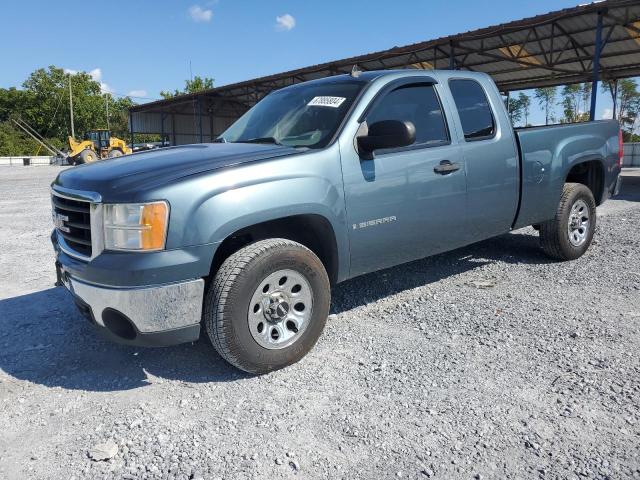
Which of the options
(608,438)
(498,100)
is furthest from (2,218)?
(608,438)

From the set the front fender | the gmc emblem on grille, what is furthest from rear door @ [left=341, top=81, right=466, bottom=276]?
the gmc emblem on grille

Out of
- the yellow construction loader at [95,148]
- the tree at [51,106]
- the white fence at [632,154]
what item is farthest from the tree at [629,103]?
the tree at [51,106]

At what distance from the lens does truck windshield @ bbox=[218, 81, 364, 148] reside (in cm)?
357

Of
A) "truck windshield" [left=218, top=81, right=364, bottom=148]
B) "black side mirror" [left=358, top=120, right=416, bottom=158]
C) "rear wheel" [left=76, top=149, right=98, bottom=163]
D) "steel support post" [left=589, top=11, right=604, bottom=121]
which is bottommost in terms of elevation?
"black side mirror" [left=358, top=120, right=416, bottom=158]

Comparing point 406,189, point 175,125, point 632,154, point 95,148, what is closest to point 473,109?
point 406,189

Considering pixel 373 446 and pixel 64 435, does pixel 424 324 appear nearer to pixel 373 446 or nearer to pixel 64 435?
pixel 373 446

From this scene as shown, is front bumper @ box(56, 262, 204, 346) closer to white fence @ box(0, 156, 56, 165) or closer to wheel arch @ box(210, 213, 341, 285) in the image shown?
wheel arch @ box(210, 213, 341, 285)

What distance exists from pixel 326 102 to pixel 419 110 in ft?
2.60

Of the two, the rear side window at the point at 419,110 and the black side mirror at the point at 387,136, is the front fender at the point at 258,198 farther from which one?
the rear side window at the point at 419,110

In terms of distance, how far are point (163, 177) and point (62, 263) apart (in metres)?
0.96

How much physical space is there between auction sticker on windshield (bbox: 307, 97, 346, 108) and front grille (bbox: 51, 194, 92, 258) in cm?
181

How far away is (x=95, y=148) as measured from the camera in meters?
32.8

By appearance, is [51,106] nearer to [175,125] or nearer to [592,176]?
[175,125]

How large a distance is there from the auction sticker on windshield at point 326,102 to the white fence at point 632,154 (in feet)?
98.0
